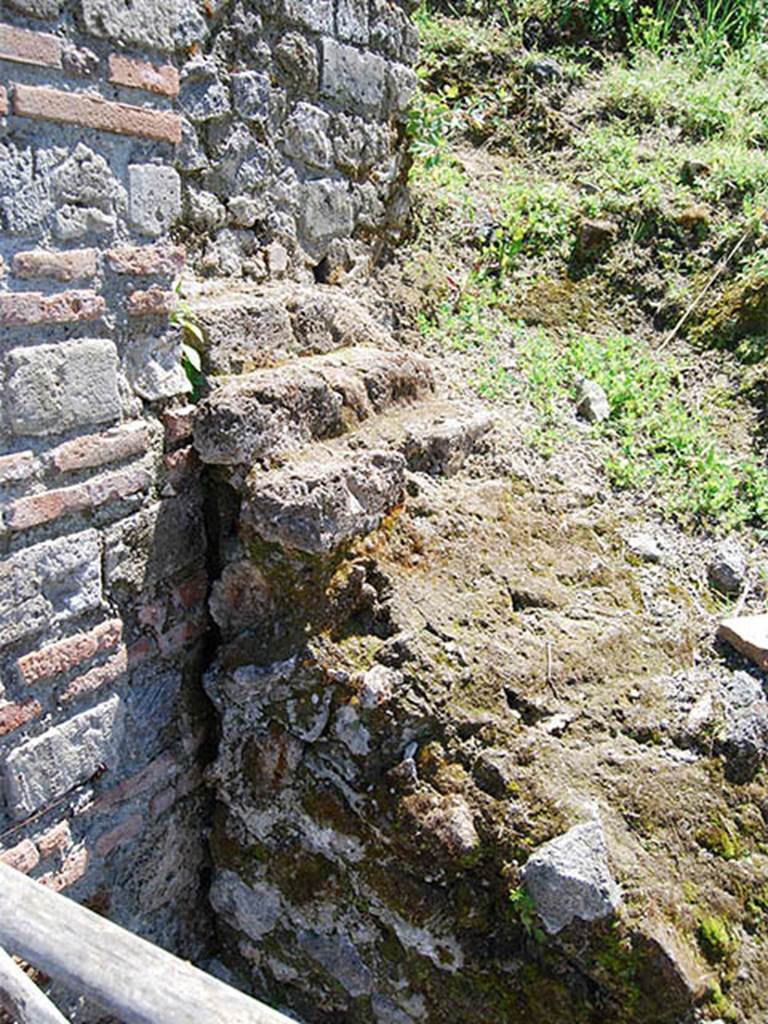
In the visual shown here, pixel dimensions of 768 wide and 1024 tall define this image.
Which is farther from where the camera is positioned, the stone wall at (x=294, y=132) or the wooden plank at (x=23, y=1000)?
the stone wall at (x=294, y=132)

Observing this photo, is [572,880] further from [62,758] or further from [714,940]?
[62,758]

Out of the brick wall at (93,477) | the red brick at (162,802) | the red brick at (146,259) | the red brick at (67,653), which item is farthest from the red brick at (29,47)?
the red brick at (162,802)

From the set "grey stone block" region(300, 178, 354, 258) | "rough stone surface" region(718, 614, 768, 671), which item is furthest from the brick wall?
"rough stone surface" region(718, 614, 768, 671)

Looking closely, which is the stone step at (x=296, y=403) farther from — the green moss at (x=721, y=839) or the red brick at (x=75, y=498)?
the green moss at (x=721, y=839)

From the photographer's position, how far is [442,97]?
4773mm

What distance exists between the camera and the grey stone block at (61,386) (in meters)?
2.09

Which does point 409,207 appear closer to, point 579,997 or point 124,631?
point 124,631

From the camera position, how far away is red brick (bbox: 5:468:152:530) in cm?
213

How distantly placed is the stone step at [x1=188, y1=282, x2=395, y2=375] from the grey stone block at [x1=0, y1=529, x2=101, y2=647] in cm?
60

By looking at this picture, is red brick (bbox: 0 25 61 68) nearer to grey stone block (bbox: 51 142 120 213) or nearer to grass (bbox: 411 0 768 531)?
grey stone block (bbox: 51 142 120 213)

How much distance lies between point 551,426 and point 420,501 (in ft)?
3.18

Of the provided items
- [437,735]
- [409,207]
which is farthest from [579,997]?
[409,207]

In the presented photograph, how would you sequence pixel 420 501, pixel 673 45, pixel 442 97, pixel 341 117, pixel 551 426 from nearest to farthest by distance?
pixel 420 501 < pixel 341 117 < pixel 551 426 < pixel 442 97 < pixel 673 45

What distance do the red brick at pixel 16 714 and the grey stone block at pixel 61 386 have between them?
60 cm
